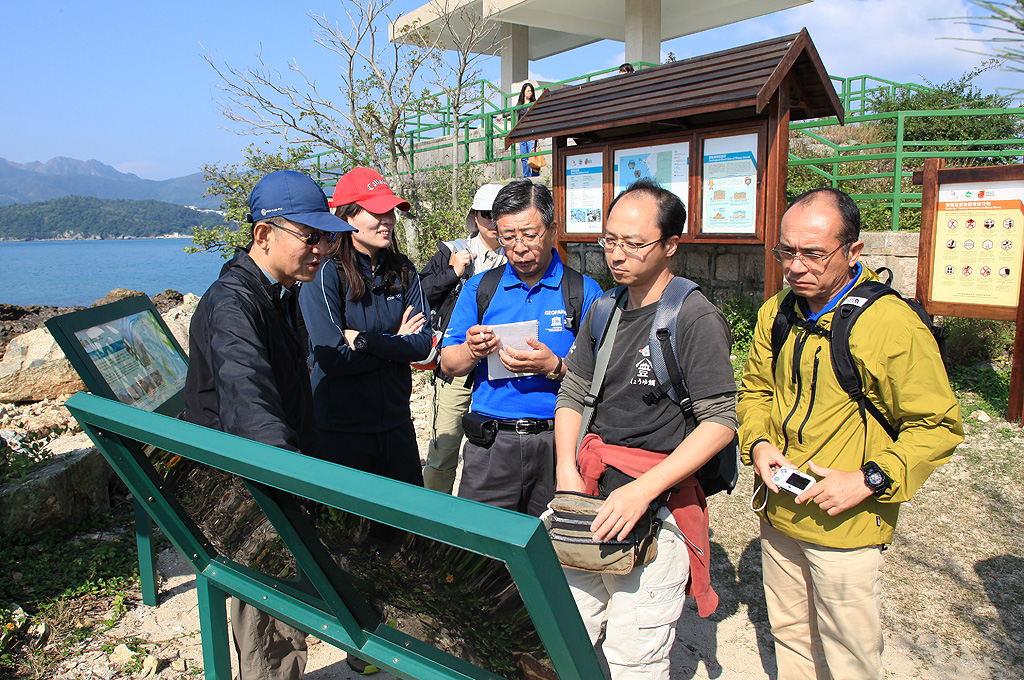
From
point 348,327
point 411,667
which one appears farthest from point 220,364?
point 348,327

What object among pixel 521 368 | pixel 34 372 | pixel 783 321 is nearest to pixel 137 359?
pixel 521 368

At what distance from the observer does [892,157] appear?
23.0ft

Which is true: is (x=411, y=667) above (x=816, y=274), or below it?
below

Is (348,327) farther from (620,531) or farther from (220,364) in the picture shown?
(620,531)

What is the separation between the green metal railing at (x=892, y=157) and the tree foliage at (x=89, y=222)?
99.7 meters

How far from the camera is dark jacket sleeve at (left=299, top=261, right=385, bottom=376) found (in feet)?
9.19

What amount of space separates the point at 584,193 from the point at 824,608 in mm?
5199

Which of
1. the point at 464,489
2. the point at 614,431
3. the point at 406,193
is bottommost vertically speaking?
the point at 464,489

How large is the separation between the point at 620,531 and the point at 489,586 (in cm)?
82

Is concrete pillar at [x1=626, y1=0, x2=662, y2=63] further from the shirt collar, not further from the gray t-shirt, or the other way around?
the gray t-shirt

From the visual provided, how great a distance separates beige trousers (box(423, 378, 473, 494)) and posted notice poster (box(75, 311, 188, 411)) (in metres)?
1.41

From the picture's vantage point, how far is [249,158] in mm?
12523

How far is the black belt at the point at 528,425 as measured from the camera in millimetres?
2637

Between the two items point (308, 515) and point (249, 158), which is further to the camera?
point (249, 158)
